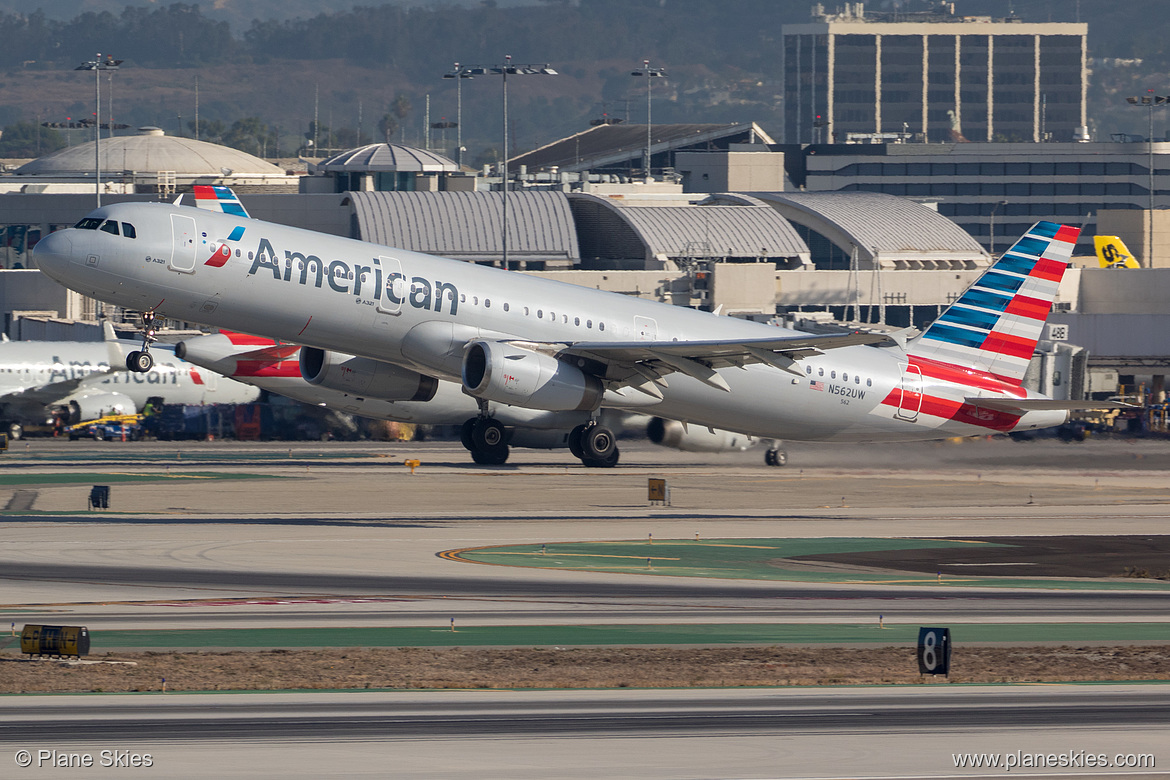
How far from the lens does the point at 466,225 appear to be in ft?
465

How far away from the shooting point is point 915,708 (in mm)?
25672

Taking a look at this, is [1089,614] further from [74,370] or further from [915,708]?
[74,370]

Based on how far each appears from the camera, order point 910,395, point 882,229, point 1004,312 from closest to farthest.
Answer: point 910,395 < point 1004,312 < point 882,229

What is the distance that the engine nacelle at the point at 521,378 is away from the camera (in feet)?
149

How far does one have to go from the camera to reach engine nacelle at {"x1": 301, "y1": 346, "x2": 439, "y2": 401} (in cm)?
5003

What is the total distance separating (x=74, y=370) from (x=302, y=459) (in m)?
22.5

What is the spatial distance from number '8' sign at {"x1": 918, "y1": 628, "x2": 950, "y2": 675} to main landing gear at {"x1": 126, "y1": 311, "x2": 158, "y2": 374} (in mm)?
23102

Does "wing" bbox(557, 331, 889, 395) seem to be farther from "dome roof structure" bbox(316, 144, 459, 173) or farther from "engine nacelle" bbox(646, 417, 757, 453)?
"dome roof structure" bbox(316, 144, 459, 173)

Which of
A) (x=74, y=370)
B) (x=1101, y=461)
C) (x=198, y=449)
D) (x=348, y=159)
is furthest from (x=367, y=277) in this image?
(x=348, y=159)

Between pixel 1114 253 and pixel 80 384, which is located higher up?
pixel 1114 253

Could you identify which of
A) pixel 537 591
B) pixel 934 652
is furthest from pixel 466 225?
pixel 934 652

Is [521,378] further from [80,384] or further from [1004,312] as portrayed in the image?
[80,384]

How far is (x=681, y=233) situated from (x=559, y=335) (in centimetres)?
9570

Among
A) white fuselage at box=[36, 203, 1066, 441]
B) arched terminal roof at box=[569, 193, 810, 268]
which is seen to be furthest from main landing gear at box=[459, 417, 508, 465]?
arched terminal roof at box=[569, 193, 810, 268]
